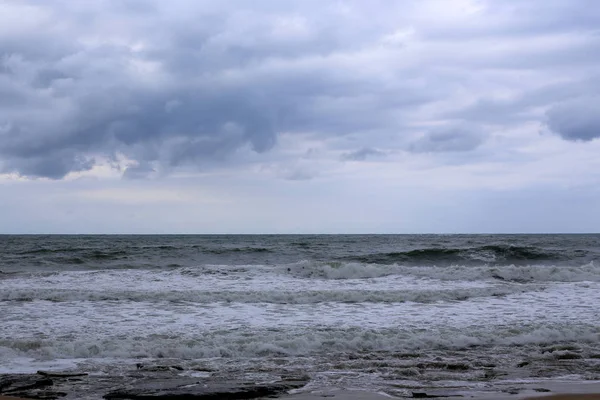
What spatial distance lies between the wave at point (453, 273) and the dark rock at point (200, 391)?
48.2ft

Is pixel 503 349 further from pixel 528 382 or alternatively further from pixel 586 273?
pixel 586 273

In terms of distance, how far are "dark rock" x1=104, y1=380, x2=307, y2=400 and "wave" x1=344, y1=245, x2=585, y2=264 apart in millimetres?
25479

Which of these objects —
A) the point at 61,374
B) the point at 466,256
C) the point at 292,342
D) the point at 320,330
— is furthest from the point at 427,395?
the point at 466,256

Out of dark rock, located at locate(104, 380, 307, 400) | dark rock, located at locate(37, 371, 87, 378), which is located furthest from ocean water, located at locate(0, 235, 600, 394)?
dark rock, located at locate(104, 380, 307, 400)

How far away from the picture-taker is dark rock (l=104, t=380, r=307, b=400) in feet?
20.8

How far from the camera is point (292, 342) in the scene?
31.7 ft

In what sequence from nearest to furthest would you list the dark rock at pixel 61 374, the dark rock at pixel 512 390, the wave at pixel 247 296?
1. the dark rock at pixel 512 390
2. the dark rock at pixel 61 374
3. the wave at pixel 247 296

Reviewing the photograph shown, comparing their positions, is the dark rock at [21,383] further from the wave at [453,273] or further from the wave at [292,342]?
the wave at [453,273]

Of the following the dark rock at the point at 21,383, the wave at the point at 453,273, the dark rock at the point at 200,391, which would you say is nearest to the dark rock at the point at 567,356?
the dark rock at the point at 200,391

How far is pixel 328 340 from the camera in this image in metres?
9.89

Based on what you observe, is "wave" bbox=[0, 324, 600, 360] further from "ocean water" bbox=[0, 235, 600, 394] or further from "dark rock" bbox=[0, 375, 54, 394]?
"dark rock" bbox=[0, 375, 54, 394]

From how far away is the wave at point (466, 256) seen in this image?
107ft

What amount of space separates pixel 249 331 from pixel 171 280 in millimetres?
10438

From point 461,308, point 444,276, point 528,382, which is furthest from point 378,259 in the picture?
point 528,382
